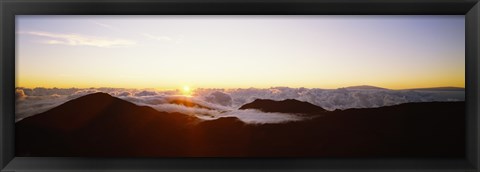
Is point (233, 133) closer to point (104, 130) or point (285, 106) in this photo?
point (285, 106)

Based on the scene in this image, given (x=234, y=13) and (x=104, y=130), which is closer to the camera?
(x=234, y=13)

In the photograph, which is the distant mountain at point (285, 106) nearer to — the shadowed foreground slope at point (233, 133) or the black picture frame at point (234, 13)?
the shadowed foreground slope at point (233, 133)

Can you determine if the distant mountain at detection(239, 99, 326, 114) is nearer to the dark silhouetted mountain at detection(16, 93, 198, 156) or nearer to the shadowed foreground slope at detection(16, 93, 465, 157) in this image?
the shadowed foreground slope at detection(16, 93, 465, 157)

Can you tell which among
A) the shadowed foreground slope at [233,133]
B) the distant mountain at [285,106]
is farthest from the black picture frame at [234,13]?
the distant mountain at [285,106]

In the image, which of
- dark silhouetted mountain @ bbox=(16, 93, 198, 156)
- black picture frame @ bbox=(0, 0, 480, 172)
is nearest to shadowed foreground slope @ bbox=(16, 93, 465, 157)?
dark silhouetted mountain @ bbox=(16, 93, 198, 156)

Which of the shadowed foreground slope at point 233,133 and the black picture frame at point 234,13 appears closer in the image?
the black picture frame at point 234,13

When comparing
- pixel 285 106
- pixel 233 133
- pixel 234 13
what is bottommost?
pixel 233 133

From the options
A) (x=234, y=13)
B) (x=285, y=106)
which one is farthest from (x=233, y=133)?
(x=234, y=13)

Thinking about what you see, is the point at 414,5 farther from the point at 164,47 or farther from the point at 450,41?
the point at 164,47
